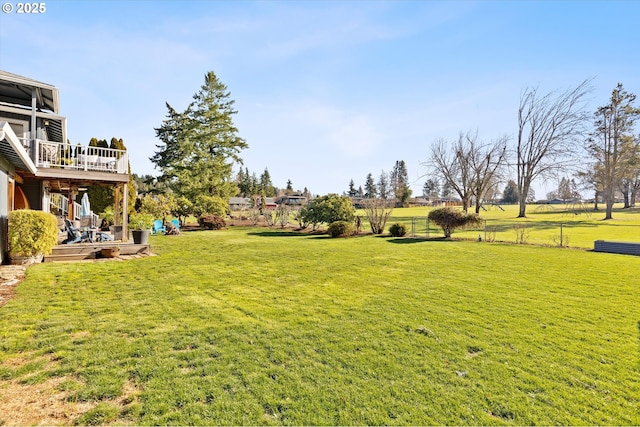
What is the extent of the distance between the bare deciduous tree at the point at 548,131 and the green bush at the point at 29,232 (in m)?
36.6

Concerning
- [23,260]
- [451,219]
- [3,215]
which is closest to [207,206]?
[23,260]

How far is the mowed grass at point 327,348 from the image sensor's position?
2.51 metres

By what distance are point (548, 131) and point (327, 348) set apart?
36095 millimetres

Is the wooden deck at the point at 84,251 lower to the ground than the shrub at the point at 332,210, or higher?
lower

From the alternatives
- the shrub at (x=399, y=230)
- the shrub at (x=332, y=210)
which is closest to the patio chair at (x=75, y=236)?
the shrub at (x=332, y=210)

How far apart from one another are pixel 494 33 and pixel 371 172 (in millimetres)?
75225

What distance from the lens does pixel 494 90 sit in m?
13.7

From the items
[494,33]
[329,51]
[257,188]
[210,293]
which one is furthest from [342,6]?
[257,188]

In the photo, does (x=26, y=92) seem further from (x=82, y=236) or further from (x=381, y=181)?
(x=381, y=181)

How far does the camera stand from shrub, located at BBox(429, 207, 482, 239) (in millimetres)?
15766

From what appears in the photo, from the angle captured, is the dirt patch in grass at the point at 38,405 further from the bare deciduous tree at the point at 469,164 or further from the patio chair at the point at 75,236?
the bare deciduous tree at the point at 469,164

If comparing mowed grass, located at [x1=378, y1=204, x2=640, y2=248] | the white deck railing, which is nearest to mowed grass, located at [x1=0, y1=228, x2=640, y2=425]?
mowed grass, located at [x1=378, y1=204, x2=640, y2=248]

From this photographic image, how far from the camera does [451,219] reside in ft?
53.2

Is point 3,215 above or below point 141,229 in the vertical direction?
above
